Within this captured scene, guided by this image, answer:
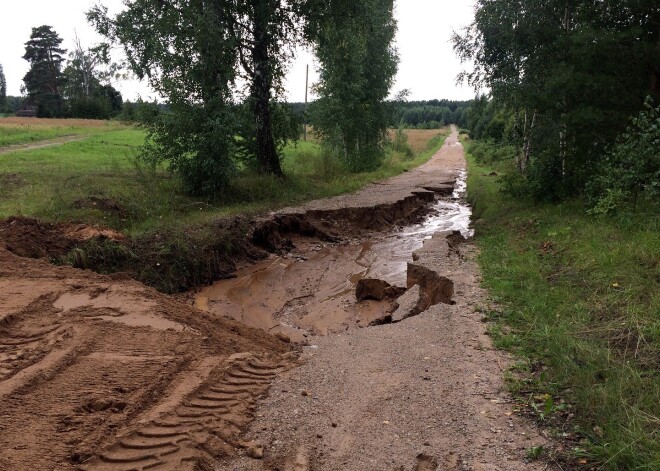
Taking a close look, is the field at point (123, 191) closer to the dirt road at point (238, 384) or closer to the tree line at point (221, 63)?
the tree line at point (221, 63)

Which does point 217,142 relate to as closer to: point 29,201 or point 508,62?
point 29,201

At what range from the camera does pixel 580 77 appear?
10.0 m

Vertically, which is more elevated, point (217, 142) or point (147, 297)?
point (217, 142)

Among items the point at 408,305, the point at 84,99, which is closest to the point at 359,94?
the point at 408,305

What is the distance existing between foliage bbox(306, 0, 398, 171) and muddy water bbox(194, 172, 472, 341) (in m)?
7.97

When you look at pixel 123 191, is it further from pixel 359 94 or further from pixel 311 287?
pixel 359 94

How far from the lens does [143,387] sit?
4000mm

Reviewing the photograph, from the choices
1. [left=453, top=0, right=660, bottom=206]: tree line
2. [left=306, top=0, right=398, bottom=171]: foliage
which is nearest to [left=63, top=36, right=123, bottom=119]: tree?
[left=306, top=0, right=398, bottom=171]: foliage

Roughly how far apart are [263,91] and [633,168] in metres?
10.3

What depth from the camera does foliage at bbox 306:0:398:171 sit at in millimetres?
20538

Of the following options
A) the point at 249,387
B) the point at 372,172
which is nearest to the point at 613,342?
the point at 249,387

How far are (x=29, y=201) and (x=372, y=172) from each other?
17.0 m

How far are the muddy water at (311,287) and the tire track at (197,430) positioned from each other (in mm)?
2706

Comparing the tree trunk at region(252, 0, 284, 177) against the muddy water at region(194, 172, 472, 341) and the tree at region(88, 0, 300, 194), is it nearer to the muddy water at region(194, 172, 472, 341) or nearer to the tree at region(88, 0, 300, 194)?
the tree at region(88, 0, 300, 194)
